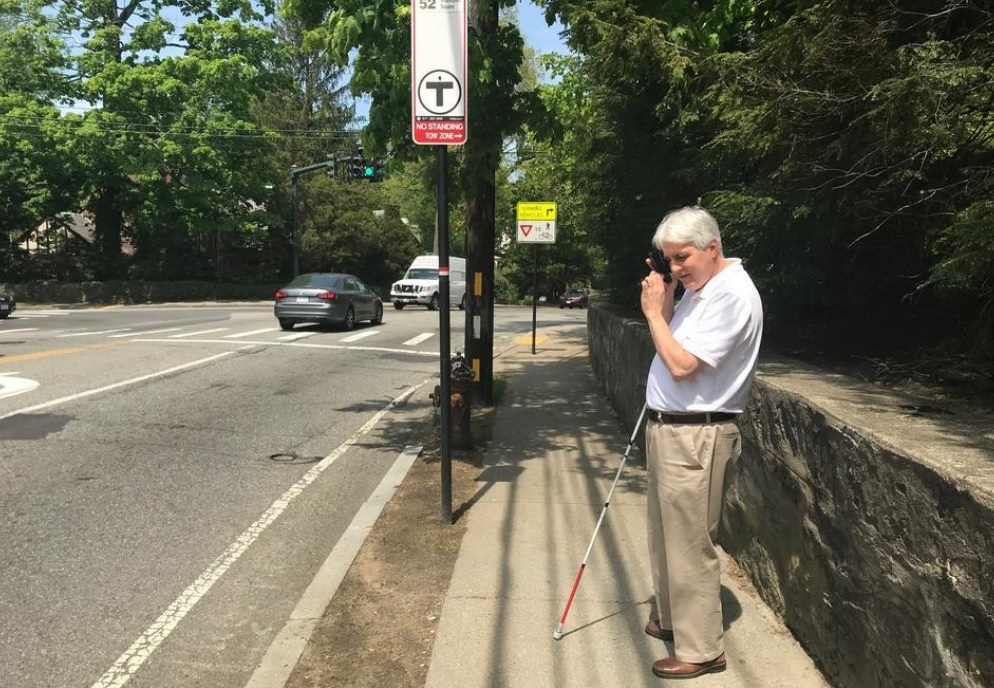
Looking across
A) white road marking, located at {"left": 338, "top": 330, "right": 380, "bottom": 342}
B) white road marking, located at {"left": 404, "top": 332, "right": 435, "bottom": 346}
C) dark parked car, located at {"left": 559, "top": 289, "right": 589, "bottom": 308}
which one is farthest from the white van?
dark parked car, located at {"left": 559, "top": 289, "right": 589, "bottom": 308}

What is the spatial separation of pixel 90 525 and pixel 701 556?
Answer: 408cm

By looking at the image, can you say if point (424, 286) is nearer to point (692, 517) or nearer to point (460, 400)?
point (460, 400)

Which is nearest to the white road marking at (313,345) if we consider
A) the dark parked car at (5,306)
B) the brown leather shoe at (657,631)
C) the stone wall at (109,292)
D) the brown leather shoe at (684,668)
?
the dark parked car at (5,306)

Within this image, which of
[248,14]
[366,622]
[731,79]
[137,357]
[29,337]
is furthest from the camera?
[248,14]

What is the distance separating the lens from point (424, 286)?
32125mm

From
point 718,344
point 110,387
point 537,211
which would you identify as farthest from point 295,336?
point 718,344

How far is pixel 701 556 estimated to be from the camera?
10.4 feet

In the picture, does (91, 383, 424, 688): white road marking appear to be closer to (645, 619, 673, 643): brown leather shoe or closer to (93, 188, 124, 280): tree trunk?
(645, 619, 673, 643): brown leather shoe

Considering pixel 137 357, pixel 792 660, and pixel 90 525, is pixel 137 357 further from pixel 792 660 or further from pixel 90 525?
pixel 792 660

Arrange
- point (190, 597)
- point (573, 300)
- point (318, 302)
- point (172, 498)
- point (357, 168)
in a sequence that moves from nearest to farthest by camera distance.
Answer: point (190, 597) → point (172, 498) → point (318, 302) → point (357, 168) → point (573, 300)

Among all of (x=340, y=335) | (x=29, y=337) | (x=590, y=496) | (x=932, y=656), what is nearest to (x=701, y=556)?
(x=932, y=656)

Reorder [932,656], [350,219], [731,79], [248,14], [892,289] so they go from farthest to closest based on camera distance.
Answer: [350,219] → [248,14] → [892,289] → [731,79] → [932,656]

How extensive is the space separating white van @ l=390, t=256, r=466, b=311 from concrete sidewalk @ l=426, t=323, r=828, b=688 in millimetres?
24887

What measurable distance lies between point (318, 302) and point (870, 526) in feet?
57.7
